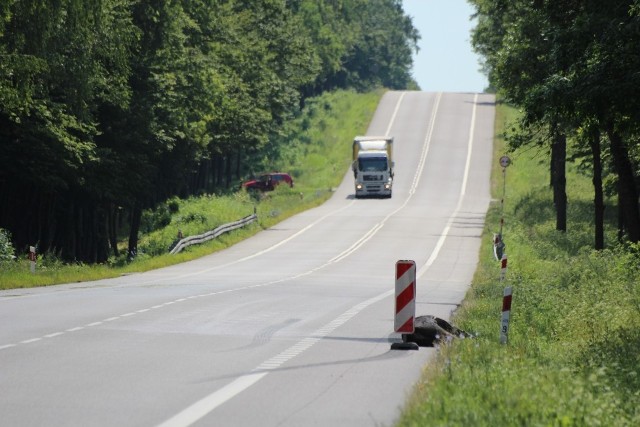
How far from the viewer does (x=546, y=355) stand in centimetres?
1614

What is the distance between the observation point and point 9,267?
35.7 metres

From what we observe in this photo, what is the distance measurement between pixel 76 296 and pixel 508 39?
1998 centimetres

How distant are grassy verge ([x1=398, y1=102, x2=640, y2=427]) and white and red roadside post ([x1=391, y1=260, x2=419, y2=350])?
1.07 metres

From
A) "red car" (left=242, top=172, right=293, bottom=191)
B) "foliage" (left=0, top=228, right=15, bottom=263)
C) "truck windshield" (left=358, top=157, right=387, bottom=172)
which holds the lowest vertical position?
"foliage" (left=0, top=228, right=15, bottom=263)

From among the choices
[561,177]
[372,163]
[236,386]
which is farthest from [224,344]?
[372,163]

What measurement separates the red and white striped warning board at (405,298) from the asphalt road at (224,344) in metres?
0.41

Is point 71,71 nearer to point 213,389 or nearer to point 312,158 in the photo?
point 213,389

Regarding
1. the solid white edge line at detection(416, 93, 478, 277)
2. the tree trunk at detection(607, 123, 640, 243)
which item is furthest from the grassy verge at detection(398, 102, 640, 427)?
the solid white edge line at detection(416, 93, 478, 277)

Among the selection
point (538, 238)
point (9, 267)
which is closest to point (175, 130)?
point (538, 238)

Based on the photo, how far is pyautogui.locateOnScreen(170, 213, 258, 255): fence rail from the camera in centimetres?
4944

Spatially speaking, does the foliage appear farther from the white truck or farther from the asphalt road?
the white truck

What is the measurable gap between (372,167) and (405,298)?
60.2 m

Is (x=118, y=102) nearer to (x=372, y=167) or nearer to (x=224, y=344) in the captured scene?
(x=224, y=344)

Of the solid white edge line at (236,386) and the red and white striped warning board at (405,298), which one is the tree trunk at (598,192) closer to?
the solid white edge line at (236,386)
